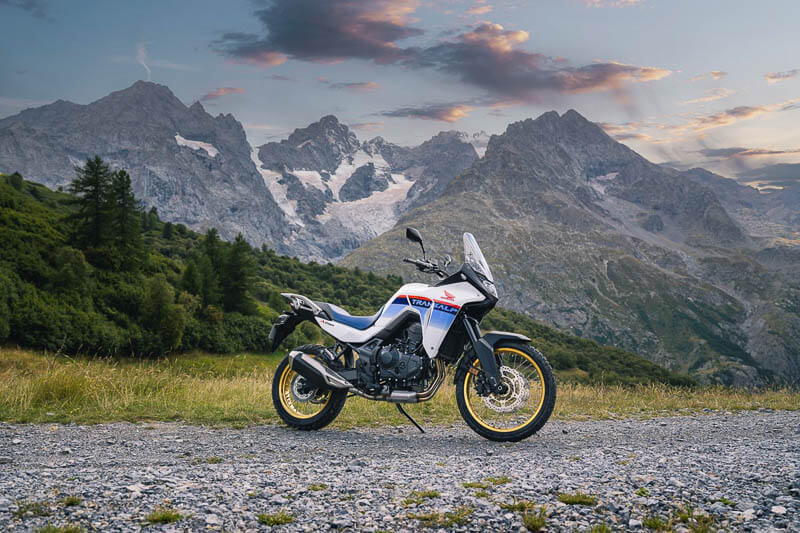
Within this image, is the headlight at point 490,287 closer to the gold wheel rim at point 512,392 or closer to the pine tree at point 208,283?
the gold wheel rim at point 512,392

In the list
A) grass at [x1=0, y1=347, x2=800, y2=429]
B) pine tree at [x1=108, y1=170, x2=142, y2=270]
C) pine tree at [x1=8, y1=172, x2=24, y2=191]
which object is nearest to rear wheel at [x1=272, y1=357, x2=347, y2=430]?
grass at [x1=0, y1=347, x2=800, y2=429]

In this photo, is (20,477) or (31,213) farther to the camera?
(31,213)

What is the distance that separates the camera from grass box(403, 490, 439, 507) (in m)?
4.29

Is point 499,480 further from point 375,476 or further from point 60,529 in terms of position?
point 60,529

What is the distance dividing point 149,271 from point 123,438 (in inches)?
2074

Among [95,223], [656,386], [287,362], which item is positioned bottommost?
[656,386]

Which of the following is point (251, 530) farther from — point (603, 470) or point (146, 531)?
point (603, 470)

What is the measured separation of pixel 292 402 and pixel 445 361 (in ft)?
7.95

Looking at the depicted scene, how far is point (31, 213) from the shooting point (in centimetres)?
5222

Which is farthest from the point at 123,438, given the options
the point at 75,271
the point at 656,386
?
the point at 75,271

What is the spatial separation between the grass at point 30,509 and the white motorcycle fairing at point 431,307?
4341 millimetres

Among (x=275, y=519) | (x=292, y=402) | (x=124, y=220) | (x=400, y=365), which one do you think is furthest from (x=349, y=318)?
(x=124, y=220)

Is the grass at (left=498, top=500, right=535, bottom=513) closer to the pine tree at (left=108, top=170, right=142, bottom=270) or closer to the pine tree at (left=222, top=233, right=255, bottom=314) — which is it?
the pine tree at (left=108, top=170, right=142, bottom=270)

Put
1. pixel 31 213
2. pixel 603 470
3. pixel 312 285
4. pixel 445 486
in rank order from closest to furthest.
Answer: pixel 445 486, pixel 603 470, pixel 31 213, pixel 312 285
